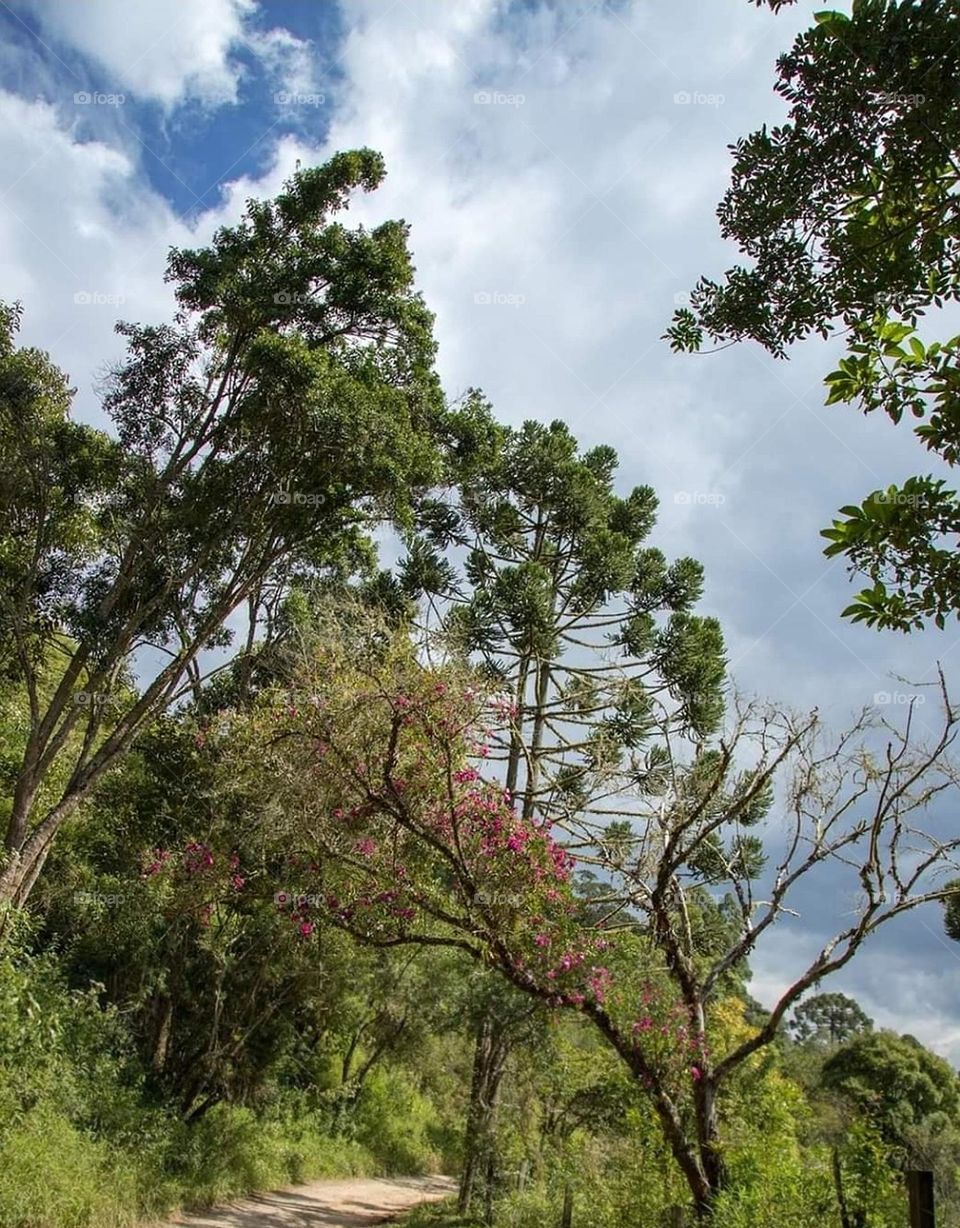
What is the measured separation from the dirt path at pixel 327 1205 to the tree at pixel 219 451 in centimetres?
566

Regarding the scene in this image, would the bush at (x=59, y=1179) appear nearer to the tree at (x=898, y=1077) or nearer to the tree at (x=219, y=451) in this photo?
the tree at (x=219, y=451)

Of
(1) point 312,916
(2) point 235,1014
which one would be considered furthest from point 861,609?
(2) point 235,1014

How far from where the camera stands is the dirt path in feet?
36.4

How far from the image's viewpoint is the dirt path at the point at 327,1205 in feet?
36.4

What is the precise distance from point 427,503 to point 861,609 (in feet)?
34.0

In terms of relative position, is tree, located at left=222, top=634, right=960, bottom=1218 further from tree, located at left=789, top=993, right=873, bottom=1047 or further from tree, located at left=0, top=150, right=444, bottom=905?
tree, located at left=789, top=993, right=873, bottom=1047

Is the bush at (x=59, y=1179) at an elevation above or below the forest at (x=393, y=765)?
below

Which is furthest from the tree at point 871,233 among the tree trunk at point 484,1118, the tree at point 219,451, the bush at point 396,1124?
the bush at point 396,1124

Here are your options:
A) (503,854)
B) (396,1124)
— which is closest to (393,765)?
(503,854)

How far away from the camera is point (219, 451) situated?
11.4 m

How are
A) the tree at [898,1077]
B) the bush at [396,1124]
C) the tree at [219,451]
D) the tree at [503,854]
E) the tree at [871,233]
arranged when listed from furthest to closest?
the tree at [898,1077] → the bush at [396,1124] → the tree at [219,451] → the tree at [503,854] → the tree at [871,233]

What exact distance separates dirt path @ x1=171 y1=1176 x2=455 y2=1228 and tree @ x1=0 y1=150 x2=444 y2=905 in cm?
566

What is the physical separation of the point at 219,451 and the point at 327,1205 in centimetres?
1116

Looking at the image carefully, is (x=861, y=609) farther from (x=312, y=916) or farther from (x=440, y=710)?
(x=312, y=916)
